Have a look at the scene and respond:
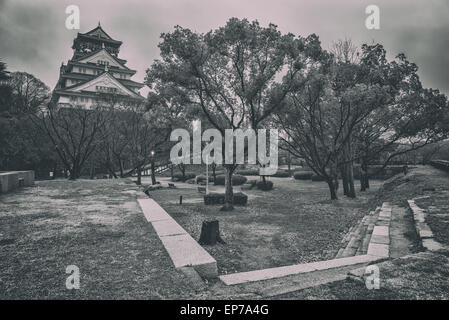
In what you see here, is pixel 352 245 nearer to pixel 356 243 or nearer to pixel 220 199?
pixel 356 243

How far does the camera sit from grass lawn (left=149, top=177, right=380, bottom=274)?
6750mm

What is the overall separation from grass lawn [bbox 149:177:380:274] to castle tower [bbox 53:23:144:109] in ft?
85.6

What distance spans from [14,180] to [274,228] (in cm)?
1293

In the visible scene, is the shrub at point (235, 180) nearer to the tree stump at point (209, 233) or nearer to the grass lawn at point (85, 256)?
the grass lawn at point (85, 256)

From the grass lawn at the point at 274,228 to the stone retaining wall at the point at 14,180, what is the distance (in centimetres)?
734

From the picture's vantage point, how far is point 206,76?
1284 centimetres

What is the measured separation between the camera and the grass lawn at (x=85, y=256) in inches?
138

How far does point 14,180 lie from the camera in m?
13.7

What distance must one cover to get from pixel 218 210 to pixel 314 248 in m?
6.42

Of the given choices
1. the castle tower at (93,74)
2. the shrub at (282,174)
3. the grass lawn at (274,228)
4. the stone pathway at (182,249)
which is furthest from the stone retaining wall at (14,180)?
the shrub at (282,174)

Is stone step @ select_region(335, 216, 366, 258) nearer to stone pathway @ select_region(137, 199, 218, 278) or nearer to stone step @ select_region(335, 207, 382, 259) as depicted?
stone step @ select_region(335, 207, 382, 259)

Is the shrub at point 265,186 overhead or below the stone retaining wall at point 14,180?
below

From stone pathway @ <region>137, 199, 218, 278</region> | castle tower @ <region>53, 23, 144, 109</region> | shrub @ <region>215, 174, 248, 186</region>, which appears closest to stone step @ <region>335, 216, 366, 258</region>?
stone pathway @ <region>137, 199, 218, 278</region>

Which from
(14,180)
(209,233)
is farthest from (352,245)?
(14,180)
